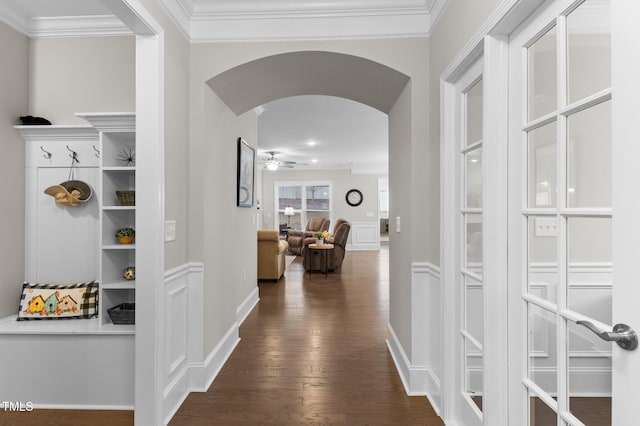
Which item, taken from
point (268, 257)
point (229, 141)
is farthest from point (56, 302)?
point (268, 257)

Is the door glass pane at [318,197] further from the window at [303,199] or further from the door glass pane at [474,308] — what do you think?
the door glass pane at [474,308]

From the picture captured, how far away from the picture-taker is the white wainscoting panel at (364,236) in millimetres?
10820

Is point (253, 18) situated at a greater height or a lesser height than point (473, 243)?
greater

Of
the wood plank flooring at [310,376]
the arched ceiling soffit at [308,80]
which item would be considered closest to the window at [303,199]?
the wood plank flooring at [310,376]

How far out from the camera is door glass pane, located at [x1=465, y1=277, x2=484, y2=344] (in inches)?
66.0

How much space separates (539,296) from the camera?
128cm

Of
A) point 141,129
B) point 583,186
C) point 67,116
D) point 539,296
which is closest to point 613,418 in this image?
point 539,296

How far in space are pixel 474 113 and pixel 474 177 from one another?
0.34m

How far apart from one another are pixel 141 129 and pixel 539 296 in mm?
2111

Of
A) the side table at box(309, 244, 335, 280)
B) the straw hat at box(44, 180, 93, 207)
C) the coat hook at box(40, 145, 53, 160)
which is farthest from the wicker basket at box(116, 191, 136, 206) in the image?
the side table at box(309, 244, 335, 280)

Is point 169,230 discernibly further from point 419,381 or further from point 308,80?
point 419,381

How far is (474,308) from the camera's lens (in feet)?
5.77

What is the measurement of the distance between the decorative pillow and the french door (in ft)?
8.51

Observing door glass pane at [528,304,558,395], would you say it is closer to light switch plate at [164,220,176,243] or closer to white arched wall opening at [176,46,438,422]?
white arched wall opening at [176,46,438,422]
